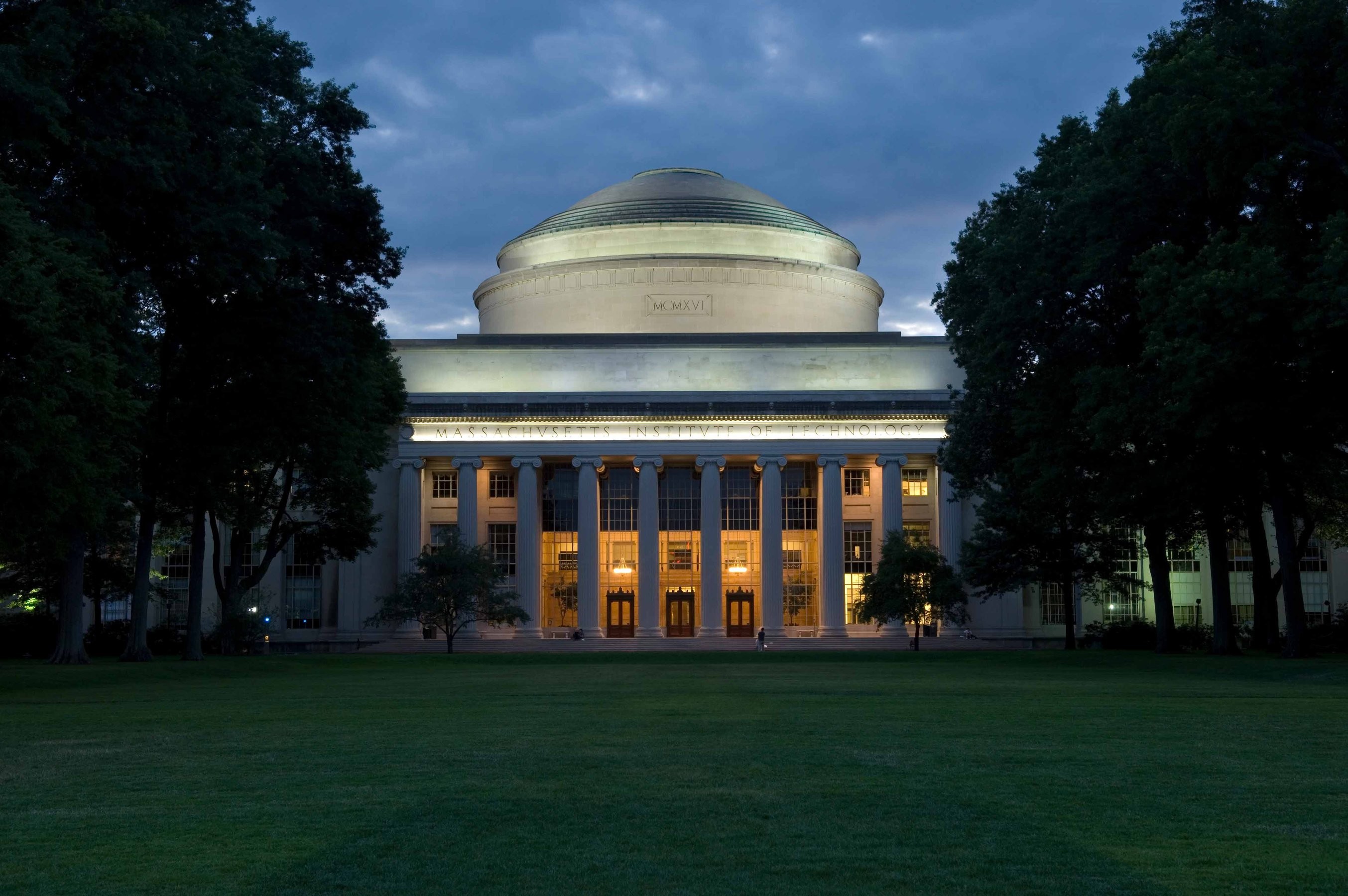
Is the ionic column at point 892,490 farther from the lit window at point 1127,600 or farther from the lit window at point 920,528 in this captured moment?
the lit window at point 1127,600

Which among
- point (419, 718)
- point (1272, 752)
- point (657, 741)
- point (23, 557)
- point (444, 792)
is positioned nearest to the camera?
point (444, 792)

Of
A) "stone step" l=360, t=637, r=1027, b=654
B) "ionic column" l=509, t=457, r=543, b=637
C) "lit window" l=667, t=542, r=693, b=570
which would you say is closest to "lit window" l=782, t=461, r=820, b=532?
"lit window" l=667, t=542, r=693, b=570

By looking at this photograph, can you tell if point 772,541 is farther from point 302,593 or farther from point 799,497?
point 302,593

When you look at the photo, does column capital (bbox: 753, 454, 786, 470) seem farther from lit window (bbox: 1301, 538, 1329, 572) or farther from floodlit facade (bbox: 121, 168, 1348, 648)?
lit window (bbox: 1301, 538, 1329, 572)

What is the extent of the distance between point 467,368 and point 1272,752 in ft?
244

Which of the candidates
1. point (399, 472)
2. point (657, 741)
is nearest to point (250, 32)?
point (657, 741)

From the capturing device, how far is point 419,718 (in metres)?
18.8

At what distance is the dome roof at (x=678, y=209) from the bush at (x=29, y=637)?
4313 centimetres

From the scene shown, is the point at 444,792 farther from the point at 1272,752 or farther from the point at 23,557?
the point at 23,557

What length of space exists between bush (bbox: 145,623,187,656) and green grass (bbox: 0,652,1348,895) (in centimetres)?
4583

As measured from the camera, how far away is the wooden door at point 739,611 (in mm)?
83562

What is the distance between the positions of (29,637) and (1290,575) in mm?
46182

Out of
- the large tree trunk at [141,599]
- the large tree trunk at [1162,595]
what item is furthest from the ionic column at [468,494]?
the large tree trunk at [1162,595]

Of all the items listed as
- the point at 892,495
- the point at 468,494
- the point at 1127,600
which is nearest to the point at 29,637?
the point at 468,494
